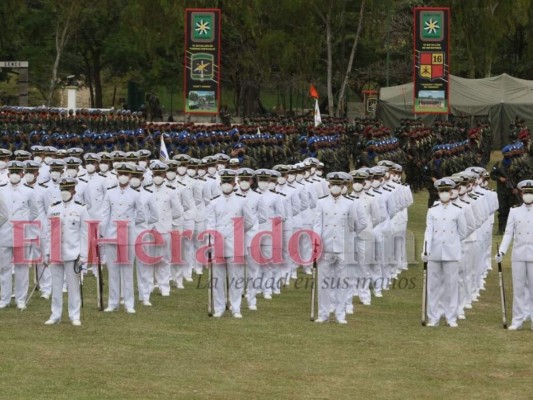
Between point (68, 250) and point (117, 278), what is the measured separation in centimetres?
168

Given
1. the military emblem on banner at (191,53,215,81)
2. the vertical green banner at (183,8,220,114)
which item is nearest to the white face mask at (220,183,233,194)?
the vertical green banner at (183,8,220,114)

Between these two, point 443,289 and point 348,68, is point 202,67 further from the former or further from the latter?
point 348,68

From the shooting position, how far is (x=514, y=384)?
52.4 feet

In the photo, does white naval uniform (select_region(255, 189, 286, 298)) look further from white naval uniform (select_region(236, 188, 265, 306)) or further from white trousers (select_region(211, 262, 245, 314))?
white trousers (select_region(211, 262, 245, 314))

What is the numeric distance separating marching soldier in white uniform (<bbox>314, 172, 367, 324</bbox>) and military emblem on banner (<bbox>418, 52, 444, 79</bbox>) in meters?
23.2

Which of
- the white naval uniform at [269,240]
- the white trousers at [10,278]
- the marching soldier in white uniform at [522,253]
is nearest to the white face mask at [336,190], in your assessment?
the white naval uniform at [269,240]

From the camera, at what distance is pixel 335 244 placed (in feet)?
64.8

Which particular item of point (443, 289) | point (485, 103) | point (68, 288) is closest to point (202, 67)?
point (485, 103)

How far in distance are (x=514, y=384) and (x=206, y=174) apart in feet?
34.3

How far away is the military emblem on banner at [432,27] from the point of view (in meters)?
43.7

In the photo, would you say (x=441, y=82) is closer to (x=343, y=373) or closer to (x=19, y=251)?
(x=19, y=251)

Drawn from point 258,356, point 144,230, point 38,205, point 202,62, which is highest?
point 202,62

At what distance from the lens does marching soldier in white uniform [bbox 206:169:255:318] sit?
20219 mm

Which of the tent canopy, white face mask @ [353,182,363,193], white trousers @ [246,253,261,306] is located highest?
the tent canopy
